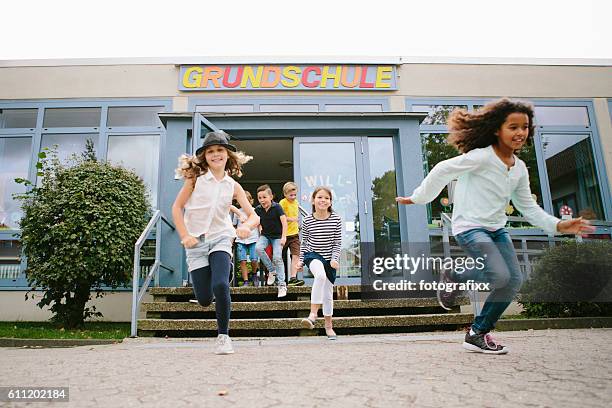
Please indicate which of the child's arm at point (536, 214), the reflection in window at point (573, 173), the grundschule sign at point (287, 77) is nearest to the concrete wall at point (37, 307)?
the grundschule sign at point (287, 77)

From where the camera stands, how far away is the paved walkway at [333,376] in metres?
2.29

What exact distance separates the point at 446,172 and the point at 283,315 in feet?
12.2

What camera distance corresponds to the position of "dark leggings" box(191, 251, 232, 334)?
3.89 m

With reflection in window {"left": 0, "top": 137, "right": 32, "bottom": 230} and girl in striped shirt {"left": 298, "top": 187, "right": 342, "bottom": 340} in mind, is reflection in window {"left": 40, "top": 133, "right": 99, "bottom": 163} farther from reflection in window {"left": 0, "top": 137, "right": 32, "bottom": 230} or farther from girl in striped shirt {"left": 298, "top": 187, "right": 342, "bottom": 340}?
girl in striped shirt {"left": 298, "top": 187, "right": 342, "bottom": 340}

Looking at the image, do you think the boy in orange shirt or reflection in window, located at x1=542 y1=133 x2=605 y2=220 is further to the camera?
reflection in window, located at x1=542 y1=133 x2=605 y2=220

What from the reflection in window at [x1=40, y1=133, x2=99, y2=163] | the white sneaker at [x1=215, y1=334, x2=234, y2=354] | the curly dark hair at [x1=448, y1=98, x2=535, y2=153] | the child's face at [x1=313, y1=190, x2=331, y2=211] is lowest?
the white sneaker at [x1=215, y1=334, x2=234, y2=354]

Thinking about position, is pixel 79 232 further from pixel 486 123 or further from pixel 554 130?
pixel 554 130

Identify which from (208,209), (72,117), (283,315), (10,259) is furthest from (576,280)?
(10,259)

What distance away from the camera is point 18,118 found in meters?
9.90

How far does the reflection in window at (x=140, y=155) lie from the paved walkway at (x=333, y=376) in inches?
221

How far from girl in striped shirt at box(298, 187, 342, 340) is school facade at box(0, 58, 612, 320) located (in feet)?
11.0

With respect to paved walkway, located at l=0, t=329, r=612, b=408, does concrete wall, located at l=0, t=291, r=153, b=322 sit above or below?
above

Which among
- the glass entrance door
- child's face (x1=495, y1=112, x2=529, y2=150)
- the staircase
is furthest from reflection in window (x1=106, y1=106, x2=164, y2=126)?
child's face (x1=495, y1=112, x2=529, y2=150)

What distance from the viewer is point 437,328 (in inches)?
250
